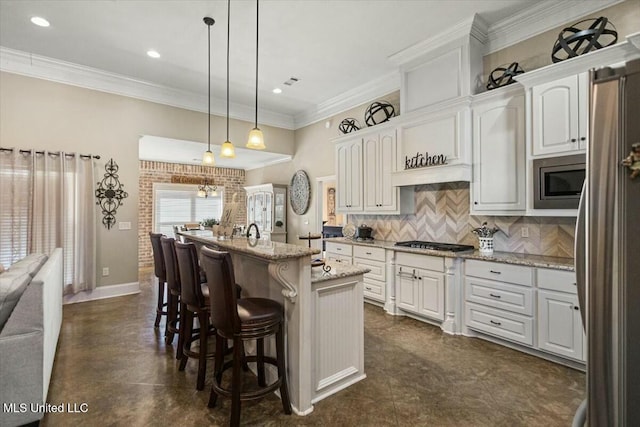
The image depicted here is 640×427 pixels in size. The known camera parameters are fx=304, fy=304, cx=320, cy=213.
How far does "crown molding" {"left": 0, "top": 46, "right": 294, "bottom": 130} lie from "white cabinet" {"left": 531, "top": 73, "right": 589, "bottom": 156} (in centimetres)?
477

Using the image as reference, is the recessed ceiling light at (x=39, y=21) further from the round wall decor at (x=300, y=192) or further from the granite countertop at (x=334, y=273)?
the round wall decor at (x=300, y=192)

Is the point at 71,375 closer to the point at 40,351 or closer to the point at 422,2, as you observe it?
the point at 40,351

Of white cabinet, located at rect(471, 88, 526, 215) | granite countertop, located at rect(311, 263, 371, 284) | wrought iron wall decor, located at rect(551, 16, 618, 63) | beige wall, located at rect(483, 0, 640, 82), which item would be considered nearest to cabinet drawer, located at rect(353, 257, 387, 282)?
white cabinet, located at rect(471, 88, 526, 215)

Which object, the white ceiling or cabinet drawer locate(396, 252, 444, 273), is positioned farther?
cabinet drawer locate(396, 252, 444, 273)

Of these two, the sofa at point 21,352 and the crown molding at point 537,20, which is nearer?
the sofa at point 21,352

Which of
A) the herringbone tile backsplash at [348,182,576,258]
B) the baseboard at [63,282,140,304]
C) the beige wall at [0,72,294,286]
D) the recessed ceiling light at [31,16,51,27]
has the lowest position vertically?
the baseboard at [63,282,140,304]

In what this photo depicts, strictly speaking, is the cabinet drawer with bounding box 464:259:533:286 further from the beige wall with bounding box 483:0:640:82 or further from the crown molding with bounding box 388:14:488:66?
the crown molding with bounding box 388:14:488:66

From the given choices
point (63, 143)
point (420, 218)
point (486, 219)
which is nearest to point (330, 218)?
point (420, 218)

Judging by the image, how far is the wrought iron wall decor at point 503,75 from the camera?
3.17m

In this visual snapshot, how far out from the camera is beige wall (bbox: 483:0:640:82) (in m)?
2.65

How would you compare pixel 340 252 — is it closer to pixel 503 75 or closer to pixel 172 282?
pixel 172 282

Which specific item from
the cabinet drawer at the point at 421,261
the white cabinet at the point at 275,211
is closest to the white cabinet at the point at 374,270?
the cabinet drawer at the point at 421,261

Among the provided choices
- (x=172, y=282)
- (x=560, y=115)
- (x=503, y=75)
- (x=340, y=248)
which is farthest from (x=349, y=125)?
(x=172, y=282)

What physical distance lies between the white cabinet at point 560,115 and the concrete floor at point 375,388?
1.91m
